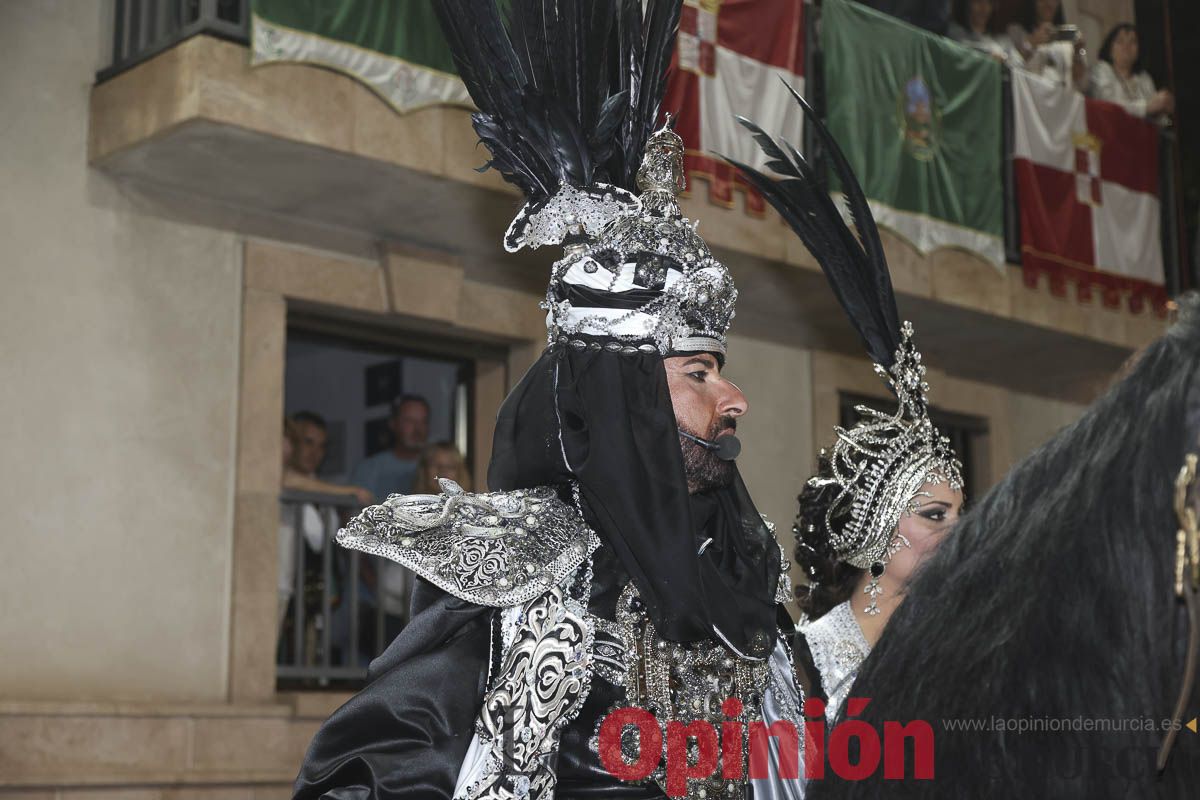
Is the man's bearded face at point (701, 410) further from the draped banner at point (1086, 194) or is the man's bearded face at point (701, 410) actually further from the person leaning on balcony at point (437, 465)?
the draped banner at point (1086, 194)

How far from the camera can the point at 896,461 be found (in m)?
3.47

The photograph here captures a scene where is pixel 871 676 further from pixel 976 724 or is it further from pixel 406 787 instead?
pixel 406 787

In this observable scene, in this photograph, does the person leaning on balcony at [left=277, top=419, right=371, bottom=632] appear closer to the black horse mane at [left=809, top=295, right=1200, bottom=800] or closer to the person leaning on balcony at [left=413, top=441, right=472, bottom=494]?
the person leaning on balcony at [left=413, top=441, right=472, bottom=494]

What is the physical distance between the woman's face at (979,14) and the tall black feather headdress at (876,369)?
272 inches

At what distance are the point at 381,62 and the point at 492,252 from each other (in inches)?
54.0

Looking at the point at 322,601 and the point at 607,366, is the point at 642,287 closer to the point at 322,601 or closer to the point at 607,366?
the point at 607,366

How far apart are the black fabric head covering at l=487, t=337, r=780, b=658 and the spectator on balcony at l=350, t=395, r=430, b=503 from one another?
17.2ft

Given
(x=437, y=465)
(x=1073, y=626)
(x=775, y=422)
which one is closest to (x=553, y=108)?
(x=1073, y=626)

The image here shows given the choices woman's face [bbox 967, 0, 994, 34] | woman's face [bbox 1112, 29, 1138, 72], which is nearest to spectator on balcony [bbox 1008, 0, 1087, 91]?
woman's face [bbox 967, 0, 994, 34]

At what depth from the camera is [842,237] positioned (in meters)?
3.34

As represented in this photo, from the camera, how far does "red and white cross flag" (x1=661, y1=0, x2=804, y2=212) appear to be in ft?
24.3

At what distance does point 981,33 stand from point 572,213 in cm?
780

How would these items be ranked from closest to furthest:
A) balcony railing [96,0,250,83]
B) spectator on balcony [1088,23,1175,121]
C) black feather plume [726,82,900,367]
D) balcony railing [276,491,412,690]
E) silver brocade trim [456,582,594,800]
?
silver brocade trim [456,582,594,800], black feather plume [726,82,900,367], balcony railing [96,0,250,83], balcony railing [276,491,412,690], spectator on balcony [1088,23,1175,121]

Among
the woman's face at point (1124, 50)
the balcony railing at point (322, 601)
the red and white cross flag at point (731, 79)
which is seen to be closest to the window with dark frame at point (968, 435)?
the woman's face at point (1124, 50)
